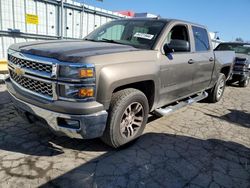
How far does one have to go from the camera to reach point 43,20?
7613 mm

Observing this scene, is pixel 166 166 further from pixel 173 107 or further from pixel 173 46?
pixel 173 46

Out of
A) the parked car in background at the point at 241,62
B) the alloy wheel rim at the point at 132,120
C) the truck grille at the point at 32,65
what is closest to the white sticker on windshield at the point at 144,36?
the alloy wheel rim at the point at 132,120

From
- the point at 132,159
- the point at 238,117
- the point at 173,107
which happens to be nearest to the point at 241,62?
the point at 238,117

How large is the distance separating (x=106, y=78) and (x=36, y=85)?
906 millimetres

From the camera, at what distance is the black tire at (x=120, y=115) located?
301 centimetres

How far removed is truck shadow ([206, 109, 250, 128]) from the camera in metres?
5.15

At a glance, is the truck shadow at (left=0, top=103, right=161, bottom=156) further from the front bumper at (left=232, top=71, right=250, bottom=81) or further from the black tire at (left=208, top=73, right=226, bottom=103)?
the front bumper at (left=232, top=71, right=250, bottom=81)

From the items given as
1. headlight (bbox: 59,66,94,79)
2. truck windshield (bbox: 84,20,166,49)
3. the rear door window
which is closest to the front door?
truck windshield (bbox: 84,20,166,49)

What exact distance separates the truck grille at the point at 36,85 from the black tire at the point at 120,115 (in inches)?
31.8

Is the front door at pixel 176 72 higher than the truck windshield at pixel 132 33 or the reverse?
the reverse

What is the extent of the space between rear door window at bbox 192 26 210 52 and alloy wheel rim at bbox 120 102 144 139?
7.16ft

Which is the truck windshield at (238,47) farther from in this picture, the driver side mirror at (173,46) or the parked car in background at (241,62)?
the driver side mirror at (173,46)

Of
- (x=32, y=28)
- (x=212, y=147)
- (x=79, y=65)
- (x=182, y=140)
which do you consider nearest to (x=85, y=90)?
(x=79, y=65)

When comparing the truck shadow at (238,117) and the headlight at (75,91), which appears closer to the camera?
the headlight at (75,91)
